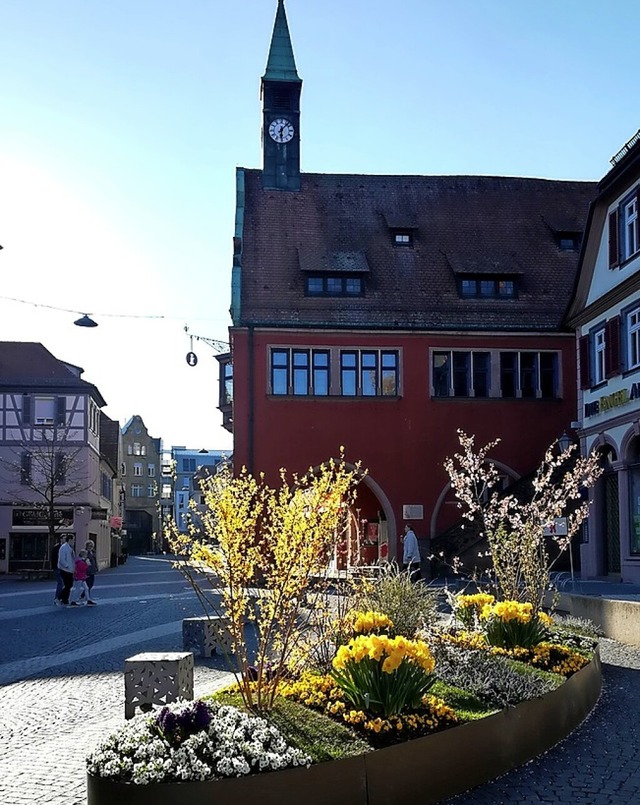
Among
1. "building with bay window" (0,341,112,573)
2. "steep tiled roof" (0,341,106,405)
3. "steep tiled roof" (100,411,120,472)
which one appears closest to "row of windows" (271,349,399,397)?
"building with bay window" (0,341,112,573)

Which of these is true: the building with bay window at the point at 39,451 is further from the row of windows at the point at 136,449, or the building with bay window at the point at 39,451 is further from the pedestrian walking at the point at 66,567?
the row of windows at the point at 136,449

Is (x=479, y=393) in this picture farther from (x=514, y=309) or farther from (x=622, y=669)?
(x=622, y=669)

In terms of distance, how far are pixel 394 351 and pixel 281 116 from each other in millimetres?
12144

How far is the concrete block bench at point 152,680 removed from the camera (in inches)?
317

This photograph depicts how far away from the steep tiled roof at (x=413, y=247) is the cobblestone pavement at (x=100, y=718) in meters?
17.7

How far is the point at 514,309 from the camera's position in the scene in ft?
116

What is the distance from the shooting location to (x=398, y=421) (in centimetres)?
3434

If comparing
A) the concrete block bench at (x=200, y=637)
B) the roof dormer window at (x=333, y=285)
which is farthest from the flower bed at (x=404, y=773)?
the roof dormer window at (x=333, y=285)

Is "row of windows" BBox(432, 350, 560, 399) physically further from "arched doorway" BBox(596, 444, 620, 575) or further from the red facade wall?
"arched doorway" BBox(596, 444, 620, 575)

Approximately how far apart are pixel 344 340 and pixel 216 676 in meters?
23.1

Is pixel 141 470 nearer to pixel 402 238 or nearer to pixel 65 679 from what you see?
pixel 402 238

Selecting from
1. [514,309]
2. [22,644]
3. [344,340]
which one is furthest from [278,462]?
[22,644]

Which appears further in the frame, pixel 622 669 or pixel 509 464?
pixel 509 464

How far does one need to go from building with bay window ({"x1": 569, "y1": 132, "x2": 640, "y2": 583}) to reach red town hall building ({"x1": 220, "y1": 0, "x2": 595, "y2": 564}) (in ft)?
22.7
